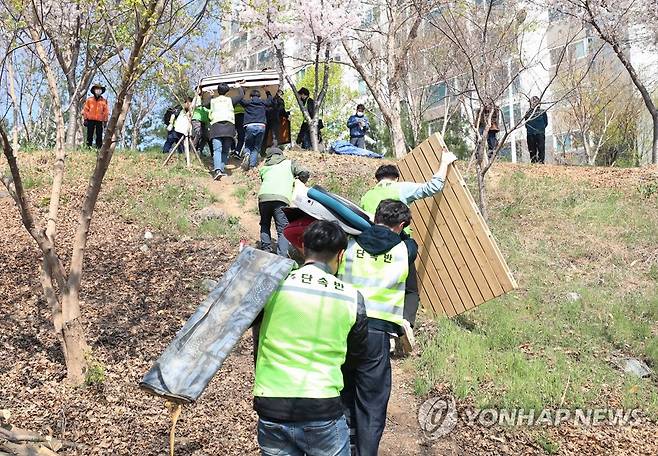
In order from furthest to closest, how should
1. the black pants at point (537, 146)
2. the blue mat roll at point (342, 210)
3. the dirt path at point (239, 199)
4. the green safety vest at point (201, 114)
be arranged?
the black pants at point (537, 146) → the green safety vest at point (201, 114) → the dirt path at point (239, 199) → the blue mat roll at point (342, 210)

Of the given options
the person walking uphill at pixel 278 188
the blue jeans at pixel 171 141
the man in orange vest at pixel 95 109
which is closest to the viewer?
the person walking uphill at pixel 278 188

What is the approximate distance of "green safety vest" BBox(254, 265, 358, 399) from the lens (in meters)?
Result: 2.75

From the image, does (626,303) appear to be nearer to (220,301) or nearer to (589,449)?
(589,449)

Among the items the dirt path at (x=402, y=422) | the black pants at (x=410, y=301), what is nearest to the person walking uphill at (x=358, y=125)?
the dirt path at (x=402, y=422)

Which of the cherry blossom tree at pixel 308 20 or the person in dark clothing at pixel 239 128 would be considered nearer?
the person in dark clothing at pixel 239 128

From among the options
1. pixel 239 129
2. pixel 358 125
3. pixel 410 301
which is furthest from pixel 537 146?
pixel 410 301

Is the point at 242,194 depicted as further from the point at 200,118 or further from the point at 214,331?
the point at 214,331

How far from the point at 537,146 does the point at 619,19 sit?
331 centimetres

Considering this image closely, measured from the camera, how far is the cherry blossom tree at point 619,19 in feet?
42.7

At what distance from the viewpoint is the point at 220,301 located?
2891mm

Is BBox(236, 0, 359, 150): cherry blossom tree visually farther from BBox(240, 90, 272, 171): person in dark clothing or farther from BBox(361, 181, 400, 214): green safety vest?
BBox(361, 181, 400, 214): green safety vest

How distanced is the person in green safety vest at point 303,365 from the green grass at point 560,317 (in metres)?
2.53

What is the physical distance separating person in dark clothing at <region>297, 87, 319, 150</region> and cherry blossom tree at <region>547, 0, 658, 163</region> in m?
5.67

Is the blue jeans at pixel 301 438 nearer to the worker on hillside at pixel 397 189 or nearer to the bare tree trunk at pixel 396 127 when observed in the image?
the worker on hillside at pixel 397 189
